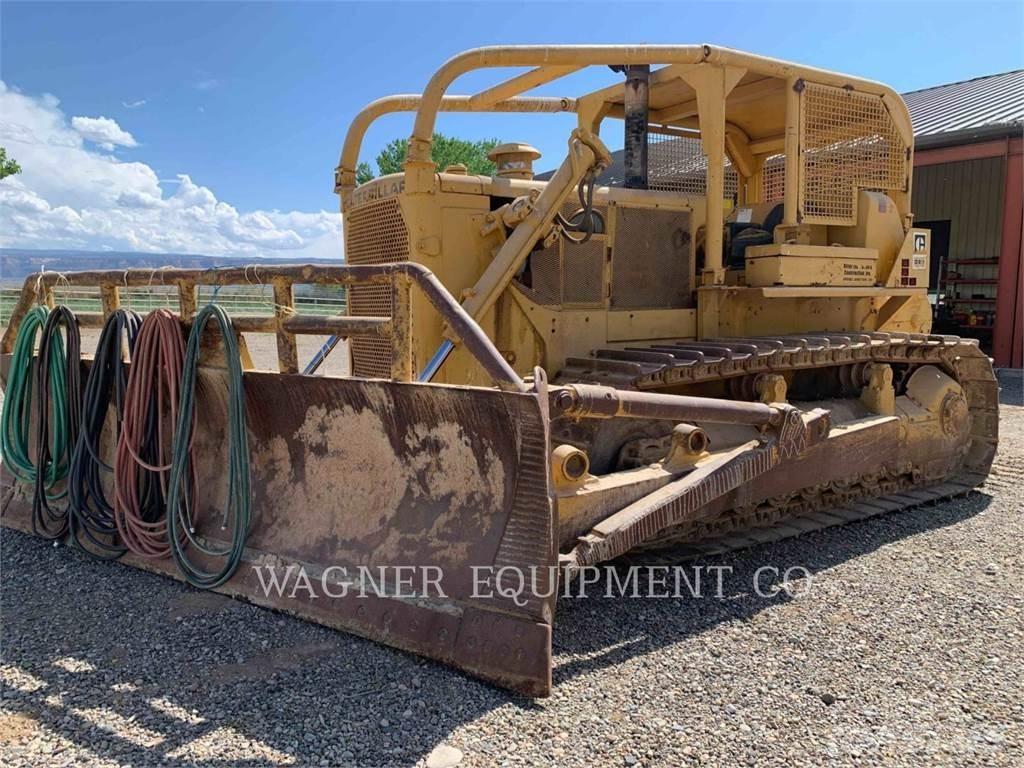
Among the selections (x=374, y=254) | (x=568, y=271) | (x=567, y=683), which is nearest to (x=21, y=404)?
(x=374, y=254)

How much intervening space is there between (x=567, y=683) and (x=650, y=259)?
9.68 ft

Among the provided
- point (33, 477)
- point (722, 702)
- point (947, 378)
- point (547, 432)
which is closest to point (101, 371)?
point (33, 477)

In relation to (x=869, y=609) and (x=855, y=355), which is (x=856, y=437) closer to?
(x=855, y=355)

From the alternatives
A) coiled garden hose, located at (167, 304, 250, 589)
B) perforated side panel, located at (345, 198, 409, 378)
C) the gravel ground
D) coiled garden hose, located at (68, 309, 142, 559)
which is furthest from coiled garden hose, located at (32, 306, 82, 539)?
perforated side panel, located at (345, 198, 409, 378)

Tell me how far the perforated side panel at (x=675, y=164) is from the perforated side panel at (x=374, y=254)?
207 centimetres

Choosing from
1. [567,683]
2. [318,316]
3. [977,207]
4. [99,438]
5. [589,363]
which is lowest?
[567,683]

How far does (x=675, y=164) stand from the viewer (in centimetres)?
621

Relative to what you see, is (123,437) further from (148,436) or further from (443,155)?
(443,155)

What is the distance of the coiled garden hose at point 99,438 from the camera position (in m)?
4.11

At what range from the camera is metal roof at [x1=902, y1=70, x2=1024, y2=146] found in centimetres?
1345

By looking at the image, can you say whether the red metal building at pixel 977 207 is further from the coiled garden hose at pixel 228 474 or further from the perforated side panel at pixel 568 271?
the coiled garden hose at pixel 228 474

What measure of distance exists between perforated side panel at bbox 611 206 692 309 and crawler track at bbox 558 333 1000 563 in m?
0.38

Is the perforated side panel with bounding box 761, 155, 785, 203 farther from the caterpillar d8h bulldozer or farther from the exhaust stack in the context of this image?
the exhaust stack

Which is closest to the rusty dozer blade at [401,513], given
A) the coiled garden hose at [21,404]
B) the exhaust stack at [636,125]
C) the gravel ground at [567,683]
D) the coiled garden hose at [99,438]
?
the gravel ground at [567,683]
